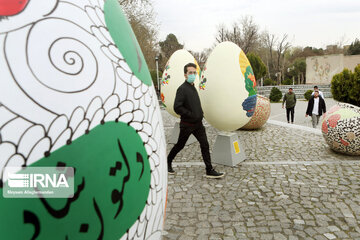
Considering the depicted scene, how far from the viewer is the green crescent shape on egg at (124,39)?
38.9 inches

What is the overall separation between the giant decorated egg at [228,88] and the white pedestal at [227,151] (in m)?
0.33

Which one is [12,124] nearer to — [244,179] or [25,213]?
[25,213]

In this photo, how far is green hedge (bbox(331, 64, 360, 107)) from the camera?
858cm

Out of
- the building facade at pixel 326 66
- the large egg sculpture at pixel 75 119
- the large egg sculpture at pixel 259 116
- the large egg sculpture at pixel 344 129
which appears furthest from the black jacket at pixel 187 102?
the building facade at pixel 326 66

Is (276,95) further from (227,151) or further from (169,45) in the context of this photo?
(169,45)

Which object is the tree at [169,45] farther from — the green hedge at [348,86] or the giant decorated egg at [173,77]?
the giant decorated egg at [173,77]

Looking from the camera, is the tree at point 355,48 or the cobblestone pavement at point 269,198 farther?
the tree at point 355,48

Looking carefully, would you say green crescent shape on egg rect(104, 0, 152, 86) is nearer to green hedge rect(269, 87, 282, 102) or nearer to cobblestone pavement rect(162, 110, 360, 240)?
cobblestone pavement rect(162, 110, 360, 240)

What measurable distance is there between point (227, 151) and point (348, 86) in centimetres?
655

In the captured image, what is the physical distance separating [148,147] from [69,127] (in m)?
0.33

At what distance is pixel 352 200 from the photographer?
3338mm

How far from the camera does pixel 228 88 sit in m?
4.38

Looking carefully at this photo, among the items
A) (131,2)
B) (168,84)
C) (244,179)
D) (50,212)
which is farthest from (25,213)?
(131,2)

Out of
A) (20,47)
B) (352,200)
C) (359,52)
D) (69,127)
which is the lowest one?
(352,200)
